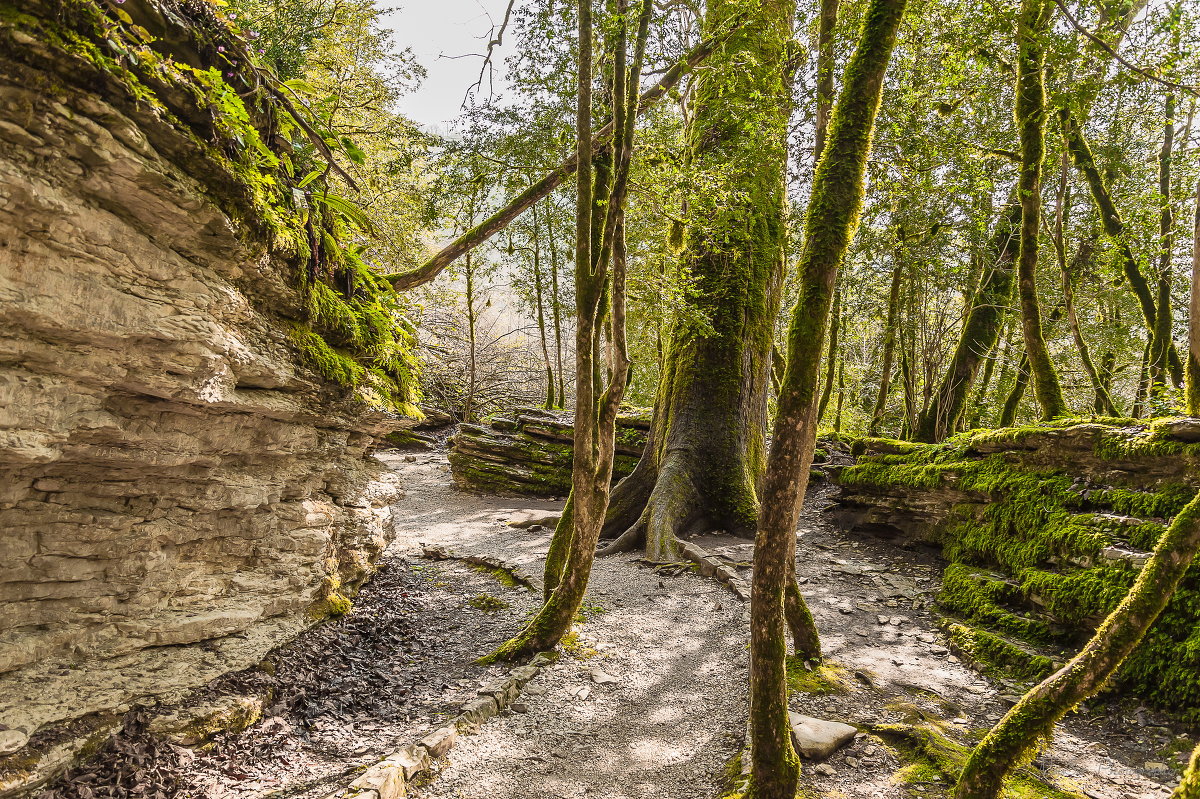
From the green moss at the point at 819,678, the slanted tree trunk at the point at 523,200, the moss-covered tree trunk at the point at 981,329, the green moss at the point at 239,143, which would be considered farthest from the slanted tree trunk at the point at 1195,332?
the green moss at the point at 239,143

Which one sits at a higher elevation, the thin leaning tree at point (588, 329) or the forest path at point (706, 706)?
the thin leaning tree at point (588, 329)

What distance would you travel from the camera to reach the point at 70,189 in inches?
119

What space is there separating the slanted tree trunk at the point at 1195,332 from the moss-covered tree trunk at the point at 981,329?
5.98 metres

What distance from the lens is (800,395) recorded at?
10.7ft

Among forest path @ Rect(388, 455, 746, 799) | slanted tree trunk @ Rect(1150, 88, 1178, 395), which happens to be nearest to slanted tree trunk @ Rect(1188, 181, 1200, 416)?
forest path @ Rect(388, 455, 746, 799)

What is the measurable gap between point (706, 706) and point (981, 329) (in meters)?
10.6

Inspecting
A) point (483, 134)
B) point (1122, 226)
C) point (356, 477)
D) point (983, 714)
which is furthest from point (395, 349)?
point (1122, 226)

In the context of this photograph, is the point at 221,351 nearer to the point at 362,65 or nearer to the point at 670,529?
the point at 670,529

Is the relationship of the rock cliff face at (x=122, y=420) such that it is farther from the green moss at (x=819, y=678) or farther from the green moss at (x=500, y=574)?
the green moss at (x=819, y=678)

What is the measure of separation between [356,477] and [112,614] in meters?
2.62

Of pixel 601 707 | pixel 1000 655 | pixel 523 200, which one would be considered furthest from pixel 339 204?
pixel 1000 655

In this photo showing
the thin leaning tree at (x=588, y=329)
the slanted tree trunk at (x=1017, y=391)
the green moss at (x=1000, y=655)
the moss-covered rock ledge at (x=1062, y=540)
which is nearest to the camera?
the moss-covered rock ledge at (x=1062, y=540)

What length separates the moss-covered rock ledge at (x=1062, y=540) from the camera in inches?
173

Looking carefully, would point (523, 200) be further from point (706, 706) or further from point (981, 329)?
point (981, 329)
